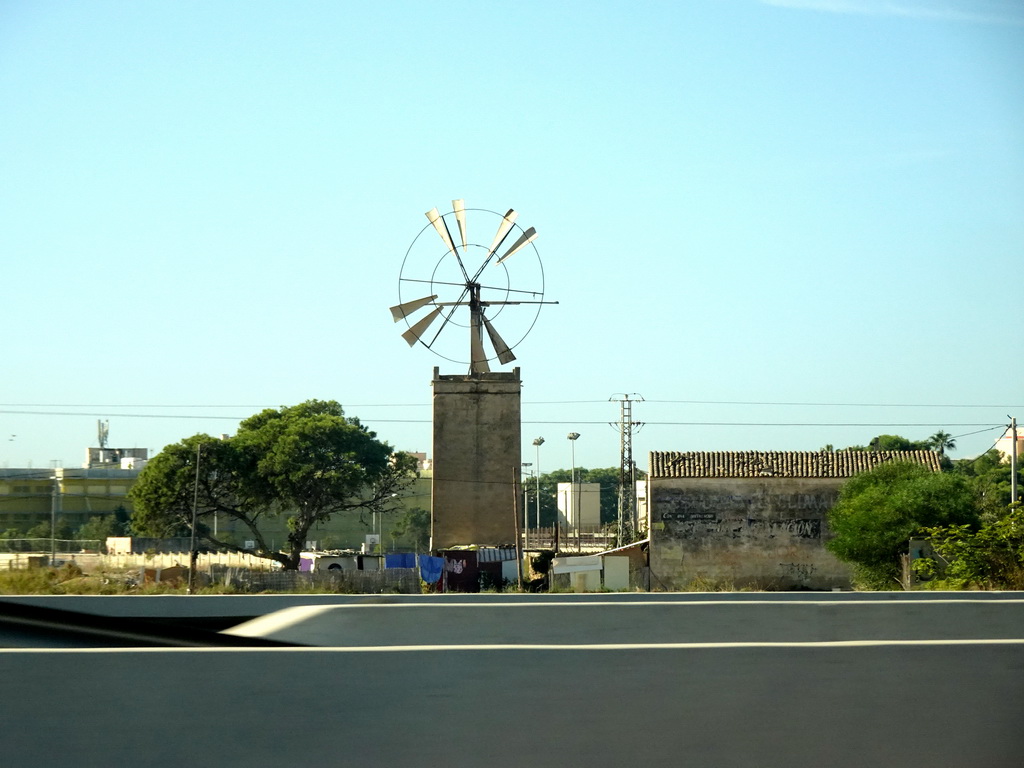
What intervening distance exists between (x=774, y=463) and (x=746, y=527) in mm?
2756

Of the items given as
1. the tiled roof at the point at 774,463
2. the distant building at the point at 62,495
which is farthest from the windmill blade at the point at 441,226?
the distant building at the point at 62,495

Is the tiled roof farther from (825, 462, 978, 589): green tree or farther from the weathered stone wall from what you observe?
(825, 462, 978, 589): green tree

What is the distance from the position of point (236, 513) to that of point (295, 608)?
4545cm

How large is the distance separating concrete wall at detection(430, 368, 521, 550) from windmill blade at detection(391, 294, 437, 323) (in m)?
2.83

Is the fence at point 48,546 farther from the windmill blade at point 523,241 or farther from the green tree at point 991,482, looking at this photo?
the green tree at point 991,482

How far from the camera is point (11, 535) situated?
56688 mm

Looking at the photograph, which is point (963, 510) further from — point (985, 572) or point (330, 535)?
point (330, 535)

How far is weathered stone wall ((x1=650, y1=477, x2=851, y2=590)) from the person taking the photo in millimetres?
37656

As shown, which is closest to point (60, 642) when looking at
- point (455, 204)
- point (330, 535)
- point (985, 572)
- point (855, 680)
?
point (855, 680)

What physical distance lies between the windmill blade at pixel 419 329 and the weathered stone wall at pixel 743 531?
9.92 meters

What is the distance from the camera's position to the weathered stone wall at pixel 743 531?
3766cm

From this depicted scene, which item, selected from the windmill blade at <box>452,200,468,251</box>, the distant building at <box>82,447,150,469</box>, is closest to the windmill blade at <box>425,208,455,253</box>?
the windmill blade at <box>452,200,468,251</box>

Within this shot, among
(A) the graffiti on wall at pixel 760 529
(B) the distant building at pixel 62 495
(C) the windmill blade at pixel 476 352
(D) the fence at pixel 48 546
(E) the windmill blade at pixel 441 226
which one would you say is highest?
(E) the windmill blade at pixel 441 226

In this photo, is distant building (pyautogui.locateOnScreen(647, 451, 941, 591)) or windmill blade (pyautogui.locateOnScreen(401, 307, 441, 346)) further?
distant building (pyautogui.locateOnScreen(647, 451, 941, 591))
